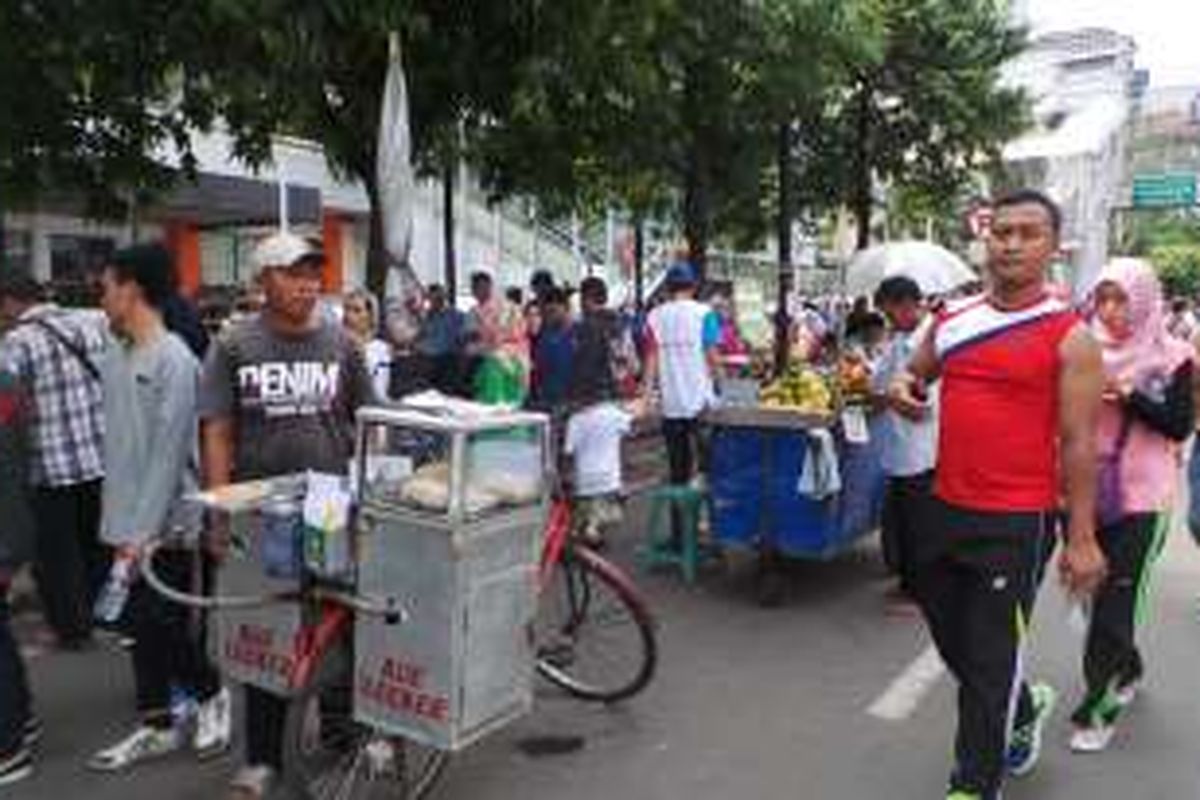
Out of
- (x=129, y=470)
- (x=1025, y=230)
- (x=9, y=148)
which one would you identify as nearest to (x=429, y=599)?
(x=129, y=470)

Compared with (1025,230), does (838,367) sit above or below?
below

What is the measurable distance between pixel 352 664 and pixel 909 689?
281 centimetres

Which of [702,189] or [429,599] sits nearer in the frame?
[429,599]

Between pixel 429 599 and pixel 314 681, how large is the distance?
1.83 feet

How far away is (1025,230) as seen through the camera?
4.54 m

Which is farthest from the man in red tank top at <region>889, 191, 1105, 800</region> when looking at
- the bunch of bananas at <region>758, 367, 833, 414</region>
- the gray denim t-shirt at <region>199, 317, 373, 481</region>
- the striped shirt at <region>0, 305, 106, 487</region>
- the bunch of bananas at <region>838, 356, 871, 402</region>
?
the striped shirt at <region>0, 305, 106, 487</region>

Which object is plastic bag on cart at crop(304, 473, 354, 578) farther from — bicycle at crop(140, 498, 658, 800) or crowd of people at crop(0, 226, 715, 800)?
crowd of people at crop(0, 226, 715, 800)

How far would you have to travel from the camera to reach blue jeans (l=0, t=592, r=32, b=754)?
5.43 metres

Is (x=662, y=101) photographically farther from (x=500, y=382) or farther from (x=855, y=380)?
(x=855, y=380)

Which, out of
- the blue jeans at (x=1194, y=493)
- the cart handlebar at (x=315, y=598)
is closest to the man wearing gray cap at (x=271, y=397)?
the cart handlebar at (x=315, y=598)

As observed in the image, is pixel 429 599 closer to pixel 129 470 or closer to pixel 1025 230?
pixel 129 470

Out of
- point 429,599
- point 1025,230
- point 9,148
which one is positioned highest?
point 9,148

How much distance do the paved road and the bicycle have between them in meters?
0.18

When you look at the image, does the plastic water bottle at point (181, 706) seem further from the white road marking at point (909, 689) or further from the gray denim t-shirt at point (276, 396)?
the white road marking at point (909, 689)
